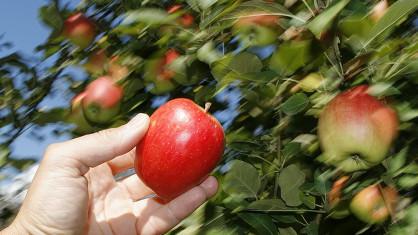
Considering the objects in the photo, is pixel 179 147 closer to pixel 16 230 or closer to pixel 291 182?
pixel 291 182

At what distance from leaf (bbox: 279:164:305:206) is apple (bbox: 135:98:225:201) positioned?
14 cm

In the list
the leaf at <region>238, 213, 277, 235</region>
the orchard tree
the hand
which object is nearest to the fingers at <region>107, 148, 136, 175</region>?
the hand

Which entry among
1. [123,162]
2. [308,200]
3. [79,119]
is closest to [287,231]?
[308,200]

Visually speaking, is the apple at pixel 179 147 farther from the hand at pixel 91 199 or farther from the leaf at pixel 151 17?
the leaf at pixel 151 17

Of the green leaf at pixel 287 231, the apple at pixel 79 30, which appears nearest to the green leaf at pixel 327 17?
the green leaf at pixel 287 231

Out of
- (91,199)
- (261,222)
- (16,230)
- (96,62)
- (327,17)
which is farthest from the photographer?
(96,62)

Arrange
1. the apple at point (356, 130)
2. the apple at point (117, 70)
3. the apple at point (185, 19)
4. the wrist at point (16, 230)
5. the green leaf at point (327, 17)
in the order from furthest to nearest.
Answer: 1. the apple at point (117, 70)
2. the apple at point (185, 19)
3. the wrist at point (16, 230)
4. the apple at point (356, 130)
5. the green leaf at point (327, 17)

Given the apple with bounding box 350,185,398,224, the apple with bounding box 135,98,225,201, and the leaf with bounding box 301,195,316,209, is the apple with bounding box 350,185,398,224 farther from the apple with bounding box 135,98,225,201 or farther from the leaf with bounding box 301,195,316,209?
the apple with bounding box 135,98,225,201

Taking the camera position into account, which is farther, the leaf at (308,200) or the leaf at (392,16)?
the leaf at (308,200)

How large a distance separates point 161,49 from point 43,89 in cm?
61

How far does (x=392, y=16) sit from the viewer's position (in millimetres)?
812

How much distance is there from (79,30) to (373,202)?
3.46 ft

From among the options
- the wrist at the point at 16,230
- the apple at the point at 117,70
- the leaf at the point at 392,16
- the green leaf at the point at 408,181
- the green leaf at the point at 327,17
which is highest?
the green leaf at the point at 327,17

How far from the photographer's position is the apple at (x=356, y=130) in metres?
1.00
